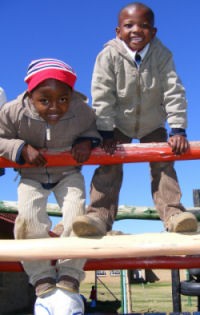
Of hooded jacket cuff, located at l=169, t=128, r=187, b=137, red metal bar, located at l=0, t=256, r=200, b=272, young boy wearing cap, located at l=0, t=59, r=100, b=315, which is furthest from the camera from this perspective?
red metal bar, located at l=0, t=256, r=200, b=272

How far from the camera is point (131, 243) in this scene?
6.17 feet

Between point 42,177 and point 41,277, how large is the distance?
60 centimetres

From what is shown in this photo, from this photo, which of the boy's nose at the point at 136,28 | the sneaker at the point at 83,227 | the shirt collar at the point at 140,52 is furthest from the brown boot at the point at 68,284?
the boy's nose at the point at 136,28

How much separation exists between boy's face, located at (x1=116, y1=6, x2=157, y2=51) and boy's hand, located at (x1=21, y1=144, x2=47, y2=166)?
3.29ft

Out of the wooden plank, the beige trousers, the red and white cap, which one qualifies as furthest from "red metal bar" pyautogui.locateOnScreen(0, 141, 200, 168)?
the wooden plank

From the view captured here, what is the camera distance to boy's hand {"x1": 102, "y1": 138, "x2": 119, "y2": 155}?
245 cm

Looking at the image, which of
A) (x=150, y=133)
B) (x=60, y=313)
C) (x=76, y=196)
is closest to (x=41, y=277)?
(x=60, y=313)

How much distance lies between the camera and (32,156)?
2.34 metres

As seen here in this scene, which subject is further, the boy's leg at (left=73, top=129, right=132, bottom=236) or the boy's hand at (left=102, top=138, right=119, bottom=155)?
the boy's leg at (left=73, top=129, right=132, bottom=236)

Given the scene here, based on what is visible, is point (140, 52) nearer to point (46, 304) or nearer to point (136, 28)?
point (136, 28)

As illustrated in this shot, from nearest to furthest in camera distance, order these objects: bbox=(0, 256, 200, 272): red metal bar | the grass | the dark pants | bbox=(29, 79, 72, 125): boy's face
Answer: bbox=(29, 79, 72, 125): boy's face < the dark pants < bbox=(0, 256, 200, 272): red metal bar < the grass

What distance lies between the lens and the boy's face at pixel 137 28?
2898mm

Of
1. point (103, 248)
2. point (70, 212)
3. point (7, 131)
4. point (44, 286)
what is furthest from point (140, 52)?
point (44, 286)

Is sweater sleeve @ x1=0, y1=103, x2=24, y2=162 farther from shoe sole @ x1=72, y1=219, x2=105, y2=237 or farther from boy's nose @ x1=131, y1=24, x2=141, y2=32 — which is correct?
boy's nose @ x1=131, y1=24, x2=141, y2=32
